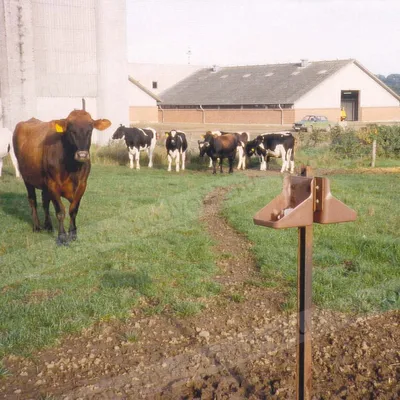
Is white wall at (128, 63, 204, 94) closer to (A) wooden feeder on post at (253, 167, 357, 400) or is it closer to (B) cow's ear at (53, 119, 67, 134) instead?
(B) cow's ear at (53, 119, 67, 134)

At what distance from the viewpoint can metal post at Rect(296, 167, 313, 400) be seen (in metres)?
3.75

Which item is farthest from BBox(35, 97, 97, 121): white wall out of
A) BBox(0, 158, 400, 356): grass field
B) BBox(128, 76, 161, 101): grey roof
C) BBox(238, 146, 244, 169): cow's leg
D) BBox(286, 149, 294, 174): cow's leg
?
BBox(128, 76, 161, 101): grey roof

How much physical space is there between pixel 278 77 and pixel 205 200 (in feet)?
158

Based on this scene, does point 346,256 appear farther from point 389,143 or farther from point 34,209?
point 389,143

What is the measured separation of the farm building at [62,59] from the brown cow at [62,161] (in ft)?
56.9

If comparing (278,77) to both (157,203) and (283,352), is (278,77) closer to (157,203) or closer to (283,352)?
(157,203)

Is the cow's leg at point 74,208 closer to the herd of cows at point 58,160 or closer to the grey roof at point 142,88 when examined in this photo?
the herd of cows at point 58,160

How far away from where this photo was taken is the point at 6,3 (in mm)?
26016

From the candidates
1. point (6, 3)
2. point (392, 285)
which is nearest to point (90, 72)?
point (6, 3)

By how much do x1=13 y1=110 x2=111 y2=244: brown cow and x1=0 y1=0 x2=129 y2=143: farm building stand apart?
17342 millimetres

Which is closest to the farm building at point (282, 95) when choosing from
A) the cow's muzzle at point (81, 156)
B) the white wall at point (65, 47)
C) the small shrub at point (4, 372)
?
the white wall at point (65, 47)

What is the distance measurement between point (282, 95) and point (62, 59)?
31274 millimetres

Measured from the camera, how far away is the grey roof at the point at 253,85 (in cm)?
5625

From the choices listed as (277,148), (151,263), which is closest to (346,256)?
(151,263)
